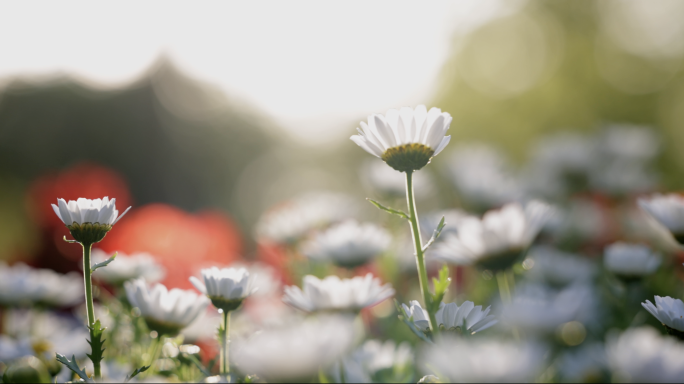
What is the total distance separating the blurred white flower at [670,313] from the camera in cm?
47

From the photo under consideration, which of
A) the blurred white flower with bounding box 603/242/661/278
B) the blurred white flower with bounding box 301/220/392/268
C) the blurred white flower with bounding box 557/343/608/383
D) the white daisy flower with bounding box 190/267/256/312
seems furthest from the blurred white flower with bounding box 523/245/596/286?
the white daisy flower with bounding box 190/267/256/312

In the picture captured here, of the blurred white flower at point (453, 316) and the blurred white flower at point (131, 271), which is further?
the blurred white flower at point (131, 271)

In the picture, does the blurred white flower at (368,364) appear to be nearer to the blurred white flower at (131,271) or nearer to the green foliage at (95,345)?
the green foliage at (95,345)

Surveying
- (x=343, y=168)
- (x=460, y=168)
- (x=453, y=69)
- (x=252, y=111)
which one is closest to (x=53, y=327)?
(x=460, y=168)

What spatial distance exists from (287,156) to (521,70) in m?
6.83

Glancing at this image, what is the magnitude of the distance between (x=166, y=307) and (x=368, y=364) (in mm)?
255

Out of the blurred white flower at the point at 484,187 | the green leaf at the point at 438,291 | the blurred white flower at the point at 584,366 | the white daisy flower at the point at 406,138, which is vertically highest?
the blurred white flower at the point at 484,187

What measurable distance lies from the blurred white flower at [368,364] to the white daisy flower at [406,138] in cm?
22

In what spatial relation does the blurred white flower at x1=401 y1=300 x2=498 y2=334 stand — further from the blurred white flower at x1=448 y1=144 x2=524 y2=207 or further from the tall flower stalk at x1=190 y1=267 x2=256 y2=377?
the blurred white flower at x1=448 y1=144 x2=524 y2=207

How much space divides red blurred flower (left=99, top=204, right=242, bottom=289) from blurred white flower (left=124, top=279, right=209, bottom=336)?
0.76m

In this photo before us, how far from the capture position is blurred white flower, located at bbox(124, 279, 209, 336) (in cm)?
57

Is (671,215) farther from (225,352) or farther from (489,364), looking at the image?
(225,352)

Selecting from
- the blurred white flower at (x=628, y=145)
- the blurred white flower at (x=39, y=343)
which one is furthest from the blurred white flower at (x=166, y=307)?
the blurred white flower at (x=628, y=145)

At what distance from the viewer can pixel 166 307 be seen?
22.7 inches
